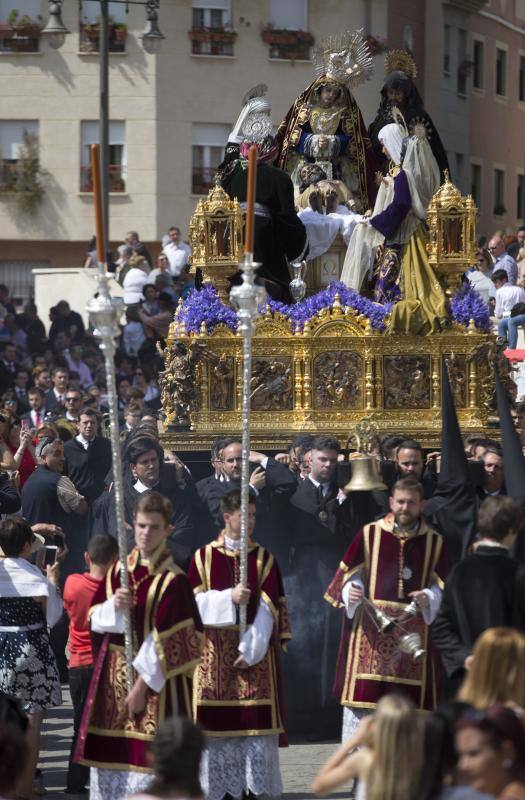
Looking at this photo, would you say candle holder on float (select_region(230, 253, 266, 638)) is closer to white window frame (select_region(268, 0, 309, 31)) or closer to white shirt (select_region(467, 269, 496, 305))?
white shirt (select_region(467, 269, 496, 305))

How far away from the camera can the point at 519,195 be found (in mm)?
42875

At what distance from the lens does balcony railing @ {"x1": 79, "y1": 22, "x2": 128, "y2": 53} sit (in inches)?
1387

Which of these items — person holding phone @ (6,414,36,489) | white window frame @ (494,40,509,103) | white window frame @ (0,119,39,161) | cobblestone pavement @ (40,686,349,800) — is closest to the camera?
cobblestone pavement @ (40,686,349,800)

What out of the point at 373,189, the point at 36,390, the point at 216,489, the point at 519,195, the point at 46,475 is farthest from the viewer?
the point at 519,195

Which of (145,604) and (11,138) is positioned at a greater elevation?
(11,138)

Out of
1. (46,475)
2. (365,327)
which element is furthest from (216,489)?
(365,327)

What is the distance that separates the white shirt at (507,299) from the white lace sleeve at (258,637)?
11.5m

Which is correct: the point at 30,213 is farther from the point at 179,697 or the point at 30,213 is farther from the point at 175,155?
the point at 179,697

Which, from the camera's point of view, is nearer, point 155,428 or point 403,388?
point 155,428

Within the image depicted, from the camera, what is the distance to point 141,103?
3550cm

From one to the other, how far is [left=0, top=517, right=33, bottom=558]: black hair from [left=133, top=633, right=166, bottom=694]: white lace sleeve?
4.87 feet

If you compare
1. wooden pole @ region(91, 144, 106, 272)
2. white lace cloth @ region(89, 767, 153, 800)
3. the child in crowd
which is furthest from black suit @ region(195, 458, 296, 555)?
wooden pole @ region(91, 144, 106, 272)

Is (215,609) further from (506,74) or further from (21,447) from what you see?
(506,74)

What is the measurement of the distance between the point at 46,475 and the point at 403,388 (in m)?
2.89
